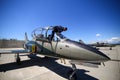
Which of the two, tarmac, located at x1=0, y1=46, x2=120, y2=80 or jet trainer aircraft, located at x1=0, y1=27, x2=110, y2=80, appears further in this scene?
tarmac, located at x1=0, y1=46, x2=120, y2=80

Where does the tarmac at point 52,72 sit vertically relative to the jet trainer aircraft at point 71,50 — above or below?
below

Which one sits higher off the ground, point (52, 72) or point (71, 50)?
point (71, 50)

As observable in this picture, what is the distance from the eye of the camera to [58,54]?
530cm

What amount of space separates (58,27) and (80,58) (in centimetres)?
273

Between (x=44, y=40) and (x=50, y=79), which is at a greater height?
(x=44, y=40)

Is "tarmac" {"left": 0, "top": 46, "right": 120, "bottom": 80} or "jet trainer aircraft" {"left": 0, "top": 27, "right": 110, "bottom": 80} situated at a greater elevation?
"jet trainer aircraft" {"left": 0, "top": 27, "right": 110, "bottom": 80}

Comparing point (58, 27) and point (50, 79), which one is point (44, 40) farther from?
point (50, 79)

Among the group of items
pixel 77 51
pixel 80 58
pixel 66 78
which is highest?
pixel 77 51

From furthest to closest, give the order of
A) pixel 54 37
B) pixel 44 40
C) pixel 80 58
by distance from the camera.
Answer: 1. pixel 44 40
2. pixel 54 37
3. pixel 80 58

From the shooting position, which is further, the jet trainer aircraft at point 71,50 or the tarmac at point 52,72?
the tarmac at point 52,72

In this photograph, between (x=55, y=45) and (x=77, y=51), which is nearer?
(x=77, y=51)

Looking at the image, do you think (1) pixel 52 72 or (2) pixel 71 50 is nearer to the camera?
(2) pixel 71 50

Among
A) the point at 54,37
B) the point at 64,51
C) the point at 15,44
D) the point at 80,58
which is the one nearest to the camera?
the point at 80,58

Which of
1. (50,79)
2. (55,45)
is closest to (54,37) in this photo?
(55,45)
